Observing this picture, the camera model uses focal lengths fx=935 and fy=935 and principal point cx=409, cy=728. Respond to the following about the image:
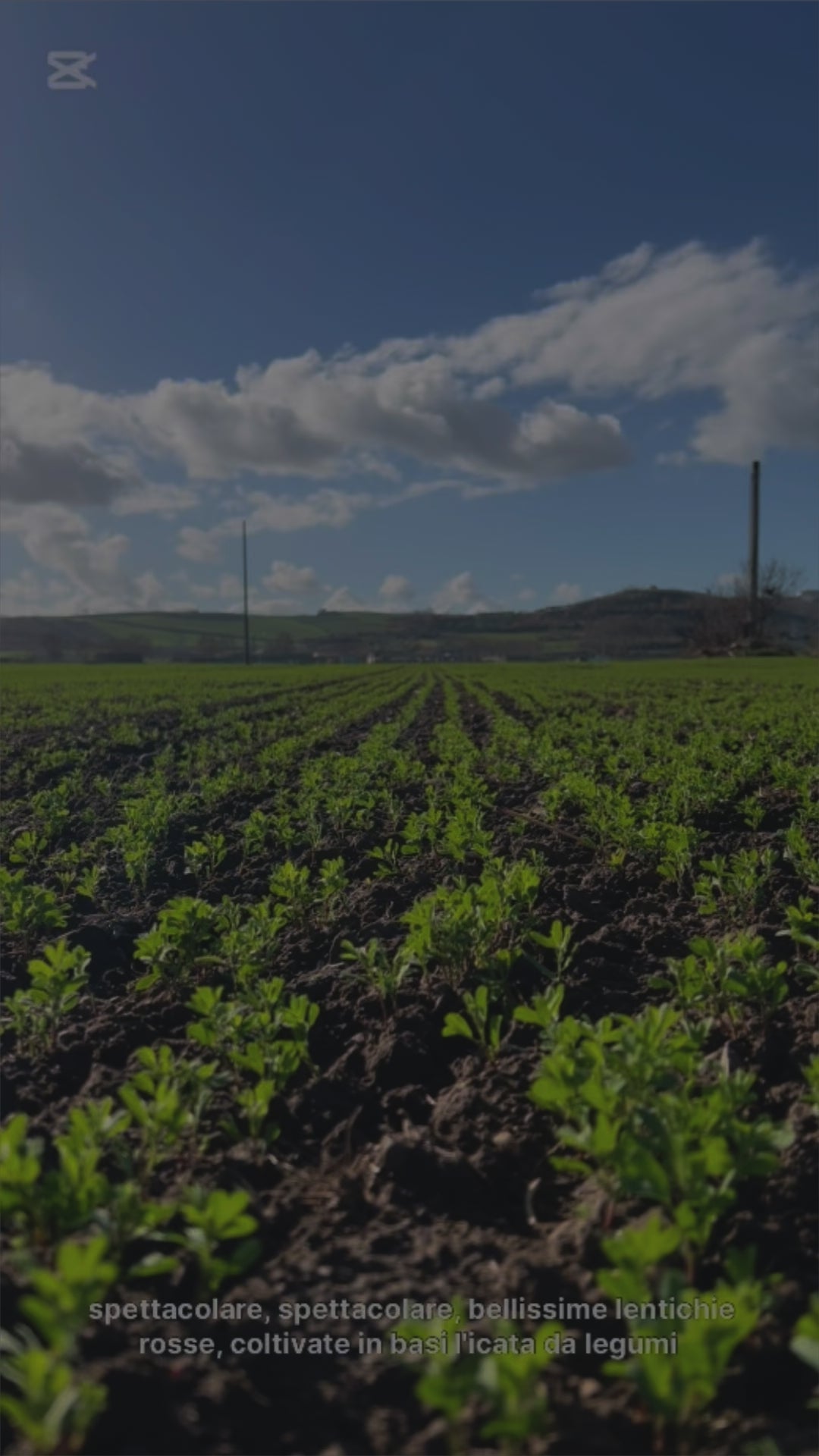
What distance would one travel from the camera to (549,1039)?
9.55ft

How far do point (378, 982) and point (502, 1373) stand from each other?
7.01 feet

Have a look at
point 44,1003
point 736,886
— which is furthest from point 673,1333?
point 736,886

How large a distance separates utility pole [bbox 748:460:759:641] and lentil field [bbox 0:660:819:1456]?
7228 cm

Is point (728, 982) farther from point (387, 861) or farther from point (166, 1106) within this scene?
point (387, 861)

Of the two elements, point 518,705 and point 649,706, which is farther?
point 518,705

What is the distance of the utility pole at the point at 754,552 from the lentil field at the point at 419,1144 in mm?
72283

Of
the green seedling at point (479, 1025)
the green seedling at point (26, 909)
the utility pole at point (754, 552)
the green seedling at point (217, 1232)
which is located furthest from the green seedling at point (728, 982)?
the utility pole at point (754, 552)

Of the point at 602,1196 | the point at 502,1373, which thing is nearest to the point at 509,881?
the point at 602,1196

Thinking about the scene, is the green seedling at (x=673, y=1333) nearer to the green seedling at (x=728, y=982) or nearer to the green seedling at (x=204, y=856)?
the green seedling at (x=728, y=982)

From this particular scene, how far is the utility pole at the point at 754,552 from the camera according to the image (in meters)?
72.6

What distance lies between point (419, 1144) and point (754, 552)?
78065mm

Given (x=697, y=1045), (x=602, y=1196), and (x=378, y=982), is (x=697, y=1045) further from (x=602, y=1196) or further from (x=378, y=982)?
(x=378, y=982)

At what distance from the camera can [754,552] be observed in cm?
7438

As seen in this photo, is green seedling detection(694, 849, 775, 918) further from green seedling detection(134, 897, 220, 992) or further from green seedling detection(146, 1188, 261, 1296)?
green seedling detection(146, 1188, 261, 1296)
